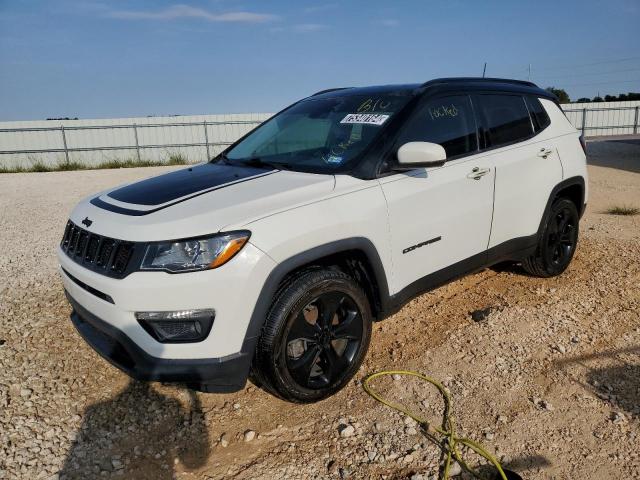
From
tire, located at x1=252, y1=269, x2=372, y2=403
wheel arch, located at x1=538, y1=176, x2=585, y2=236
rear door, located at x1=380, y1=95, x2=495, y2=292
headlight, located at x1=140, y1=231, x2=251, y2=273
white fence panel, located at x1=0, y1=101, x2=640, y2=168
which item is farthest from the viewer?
white fence panel, located at x1=0, y1=101, x2=640, y2=168

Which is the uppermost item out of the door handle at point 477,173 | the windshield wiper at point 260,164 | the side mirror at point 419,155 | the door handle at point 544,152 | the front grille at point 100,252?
the side mirror at point 419,155

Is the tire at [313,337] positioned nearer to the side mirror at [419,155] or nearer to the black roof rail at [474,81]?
the side mirror at [419,155]

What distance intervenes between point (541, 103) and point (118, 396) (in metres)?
4.06

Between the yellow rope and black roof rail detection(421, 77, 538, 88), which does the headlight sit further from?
black roof rail detection(421, 77, 538, 88)

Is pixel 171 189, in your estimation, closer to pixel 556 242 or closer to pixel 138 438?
pixel 138 438

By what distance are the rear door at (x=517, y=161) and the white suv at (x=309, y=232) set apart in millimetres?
14

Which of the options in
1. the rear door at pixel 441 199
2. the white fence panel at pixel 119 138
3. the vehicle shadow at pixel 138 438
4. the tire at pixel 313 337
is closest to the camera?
the vehicle shadow at pixel 138 438

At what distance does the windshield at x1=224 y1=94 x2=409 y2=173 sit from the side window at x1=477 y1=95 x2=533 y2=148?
79 centimetres

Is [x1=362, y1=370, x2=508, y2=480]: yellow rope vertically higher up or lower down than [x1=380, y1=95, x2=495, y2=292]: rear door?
lower down

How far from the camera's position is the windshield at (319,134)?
3.26m

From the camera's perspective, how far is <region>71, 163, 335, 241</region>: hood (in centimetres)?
247

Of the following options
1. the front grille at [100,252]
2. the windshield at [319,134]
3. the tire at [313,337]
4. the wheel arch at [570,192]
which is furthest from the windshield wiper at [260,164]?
the wheel arch at [570,192]

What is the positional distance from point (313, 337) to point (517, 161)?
87.2 inches

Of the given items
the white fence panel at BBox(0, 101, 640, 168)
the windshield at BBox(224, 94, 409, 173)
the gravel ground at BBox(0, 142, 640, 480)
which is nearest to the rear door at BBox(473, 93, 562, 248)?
the gravel ground at BBox(0, 142, 640, 480)
